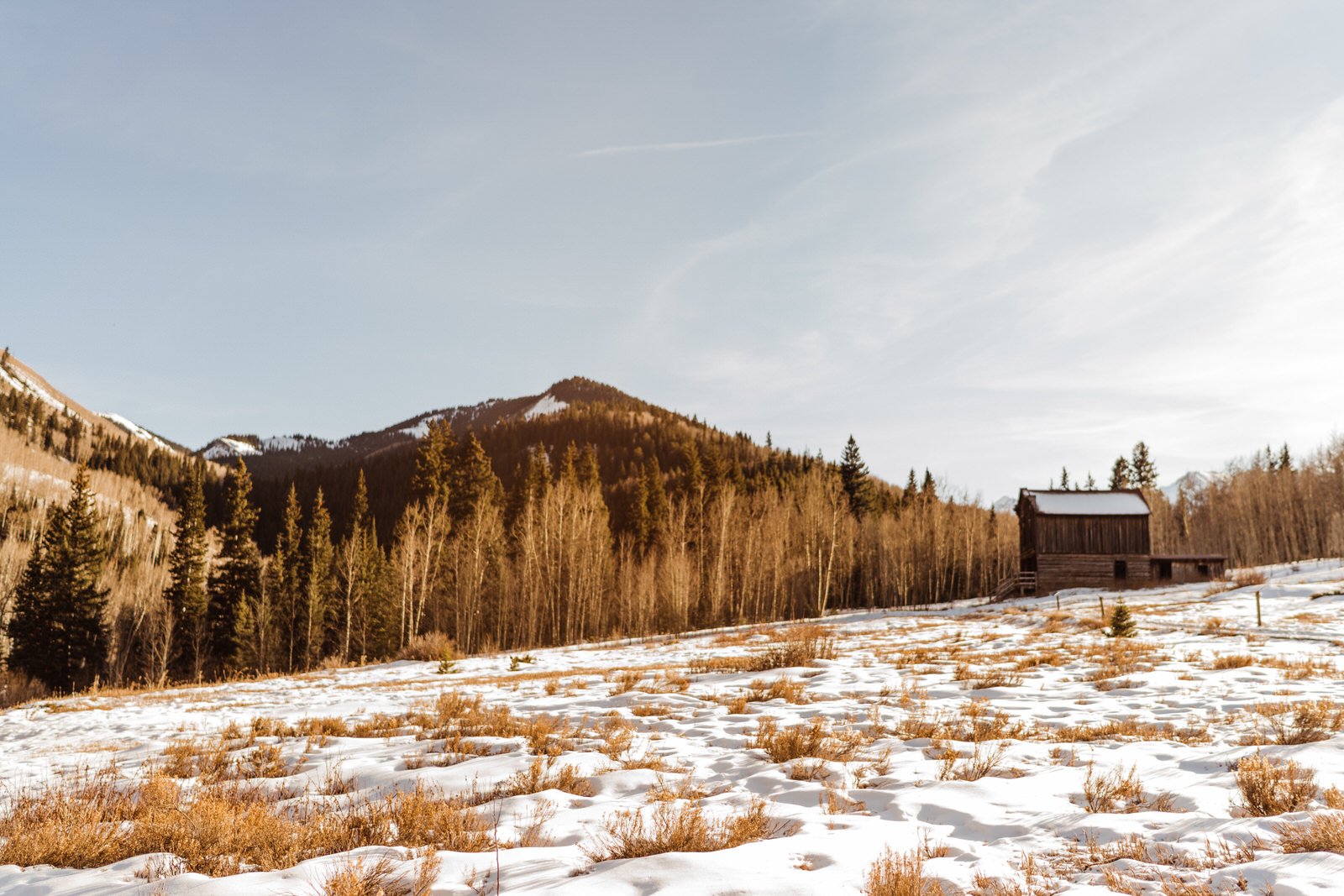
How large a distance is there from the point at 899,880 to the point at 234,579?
58790 millimetres

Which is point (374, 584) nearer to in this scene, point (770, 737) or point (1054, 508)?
point (1054, 508)

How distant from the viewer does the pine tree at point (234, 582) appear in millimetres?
51062

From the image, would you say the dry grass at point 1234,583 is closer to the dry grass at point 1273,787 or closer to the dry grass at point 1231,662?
the dry grass at point 1231,662

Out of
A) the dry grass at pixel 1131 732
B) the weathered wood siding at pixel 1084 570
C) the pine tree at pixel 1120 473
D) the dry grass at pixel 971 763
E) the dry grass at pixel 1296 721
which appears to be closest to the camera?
the dry grass at pixel 971 763

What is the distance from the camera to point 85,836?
4.88 meters

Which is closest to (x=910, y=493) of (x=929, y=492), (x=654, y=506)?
(x=929, y=492)

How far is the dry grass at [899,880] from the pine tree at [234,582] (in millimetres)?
56194

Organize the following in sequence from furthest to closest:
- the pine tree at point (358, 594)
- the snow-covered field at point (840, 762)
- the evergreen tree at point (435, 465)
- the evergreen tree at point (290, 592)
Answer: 1. the evergreen tree at point (435, 465)
2. the evergreen tree at point (290, 592)
3. the pine tree at point (358, 594)
4. the snow-covered field at point (840, 762)

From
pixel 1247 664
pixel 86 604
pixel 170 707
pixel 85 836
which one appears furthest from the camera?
pixel 86 604

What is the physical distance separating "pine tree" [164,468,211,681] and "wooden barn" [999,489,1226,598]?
57.3 m

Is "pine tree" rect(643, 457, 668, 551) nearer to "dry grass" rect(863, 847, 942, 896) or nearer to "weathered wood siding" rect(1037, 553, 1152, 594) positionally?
"weathered wood siding" rect(1037, 553, 1152, 594)

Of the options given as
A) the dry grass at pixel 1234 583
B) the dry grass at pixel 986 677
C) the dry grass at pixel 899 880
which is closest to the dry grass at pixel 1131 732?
the dry grass at pixel 986 677

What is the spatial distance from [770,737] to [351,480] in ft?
417

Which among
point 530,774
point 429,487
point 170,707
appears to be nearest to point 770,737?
point 530,774
